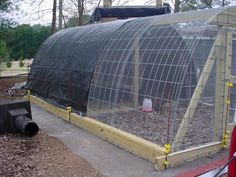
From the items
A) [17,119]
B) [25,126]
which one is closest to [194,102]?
[25,126]

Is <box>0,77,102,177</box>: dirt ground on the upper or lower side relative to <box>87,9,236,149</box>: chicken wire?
lower

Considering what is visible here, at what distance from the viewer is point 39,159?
17.0 ft

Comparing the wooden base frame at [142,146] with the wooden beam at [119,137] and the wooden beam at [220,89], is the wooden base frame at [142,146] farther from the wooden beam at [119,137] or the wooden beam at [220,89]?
the wooden beam at [220,89]

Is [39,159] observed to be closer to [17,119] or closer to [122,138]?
[17,119]

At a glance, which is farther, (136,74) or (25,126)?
(136,74)

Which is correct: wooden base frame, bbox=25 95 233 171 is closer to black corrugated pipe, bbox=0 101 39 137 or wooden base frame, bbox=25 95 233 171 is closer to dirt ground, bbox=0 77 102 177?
dirt ground, bbox=0 77 102 177

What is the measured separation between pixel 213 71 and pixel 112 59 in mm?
2246

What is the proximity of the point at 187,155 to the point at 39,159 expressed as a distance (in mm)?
2262

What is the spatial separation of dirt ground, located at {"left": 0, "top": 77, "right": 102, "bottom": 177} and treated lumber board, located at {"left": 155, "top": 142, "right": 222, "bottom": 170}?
91 cm

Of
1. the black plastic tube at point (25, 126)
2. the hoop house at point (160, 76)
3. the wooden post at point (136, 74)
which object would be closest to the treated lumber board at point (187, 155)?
the hoop house at point (160, 76)

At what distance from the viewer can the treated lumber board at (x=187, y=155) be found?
488 cm

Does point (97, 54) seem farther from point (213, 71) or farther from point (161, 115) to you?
point (213, 71)

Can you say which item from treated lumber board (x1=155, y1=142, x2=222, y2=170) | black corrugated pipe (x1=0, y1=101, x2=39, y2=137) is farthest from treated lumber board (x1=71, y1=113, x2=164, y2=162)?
black corrugated pipe (x1=0, y1=101, x2=39, y2=137)

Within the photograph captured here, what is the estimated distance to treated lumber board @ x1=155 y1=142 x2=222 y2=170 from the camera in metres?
4.88
